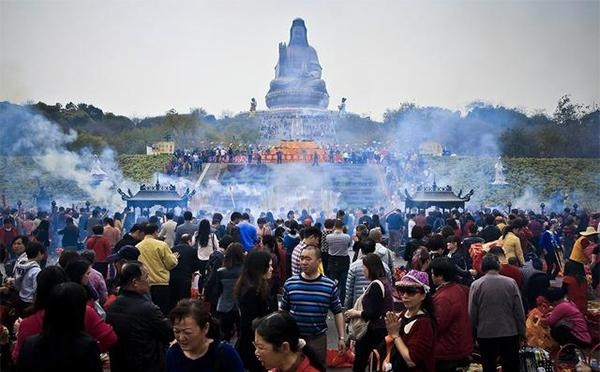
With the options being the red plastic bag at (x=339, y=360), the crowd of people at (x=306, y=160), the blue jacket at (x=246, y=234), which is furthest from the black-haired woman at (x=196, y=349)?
the crowd of people at (x=306, y=160)

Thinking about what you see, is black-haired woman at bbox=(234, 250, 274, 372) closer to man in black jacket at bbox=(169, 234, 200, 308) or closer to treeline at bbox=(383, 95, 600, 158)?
man in black jacket at bbox=(169, 234, 200, 308)

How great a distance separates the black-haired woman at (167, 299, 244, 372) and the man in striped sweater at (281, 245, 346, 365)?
63.6 inches

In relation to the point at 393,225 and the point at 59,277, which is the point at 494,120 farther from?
the point at 59,277

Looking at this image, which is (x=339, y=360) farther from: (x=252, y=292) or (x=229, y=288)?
(x=252, y=292)

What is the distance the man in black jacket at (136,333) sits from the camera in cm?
440

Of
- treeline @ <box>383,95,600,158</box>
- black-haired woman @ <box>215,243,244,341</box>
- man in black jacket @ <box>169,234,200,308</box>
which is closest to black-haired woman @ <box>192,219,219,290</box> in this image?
man in black jacket @ <box>169,234,200,308</box>

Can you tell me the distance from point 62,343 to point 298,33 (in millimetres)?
60222

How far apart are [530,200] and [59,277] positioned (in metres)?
32.8

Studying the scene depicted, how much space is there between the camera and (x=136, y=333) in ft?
14.4

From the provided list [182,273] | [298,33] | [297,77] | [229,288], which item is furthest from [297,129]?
[229,288]

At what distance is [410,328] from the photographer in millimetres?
4023

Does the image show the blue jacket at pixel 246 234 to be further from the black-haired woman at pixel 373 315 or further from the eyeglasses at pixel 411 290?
the eyeglasses at pixel 411 290

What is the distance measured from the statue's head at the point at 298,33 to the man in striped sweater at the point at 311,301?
57885mm

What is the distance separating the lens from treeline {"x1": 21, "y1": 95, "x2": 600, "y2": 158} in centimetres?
4594
